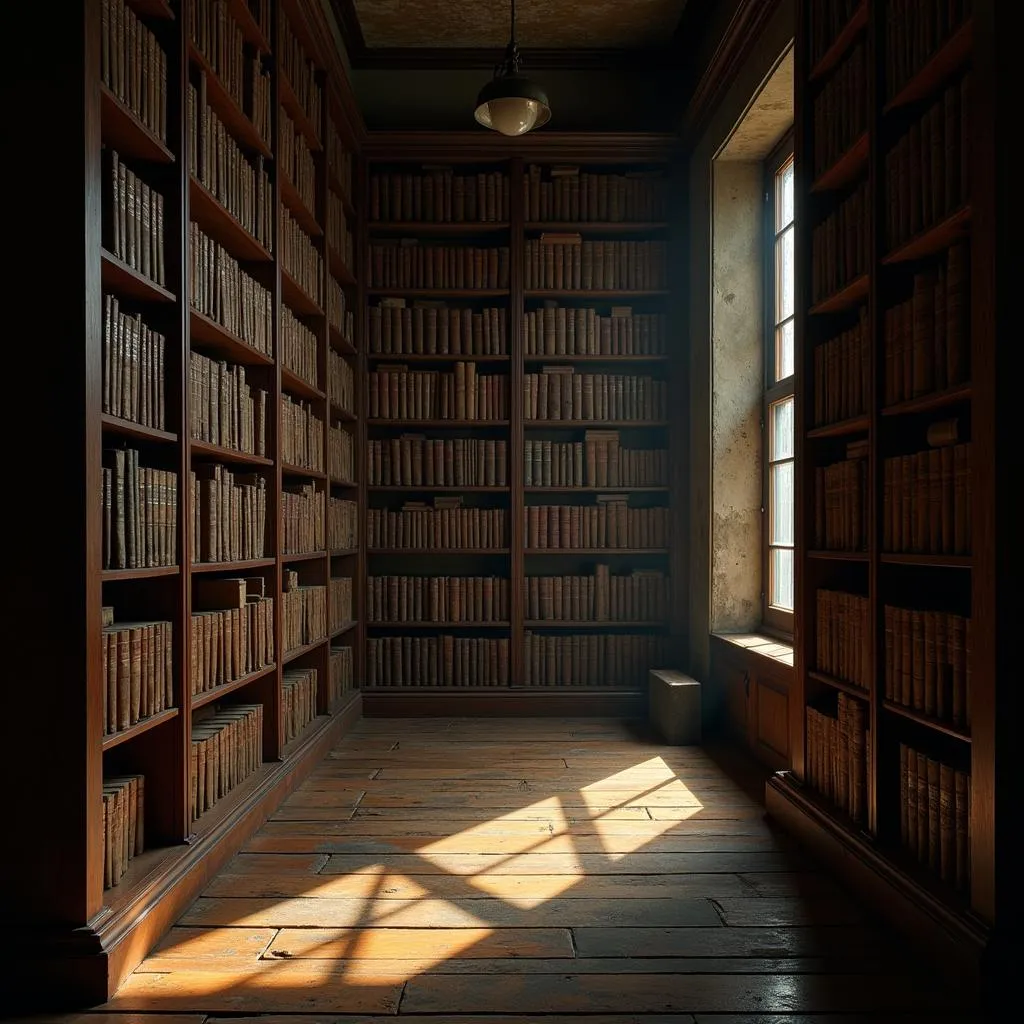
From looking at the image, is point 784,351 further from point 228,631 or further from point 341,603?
point 228,631

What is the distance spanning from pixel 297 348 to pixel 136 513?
2026 mm

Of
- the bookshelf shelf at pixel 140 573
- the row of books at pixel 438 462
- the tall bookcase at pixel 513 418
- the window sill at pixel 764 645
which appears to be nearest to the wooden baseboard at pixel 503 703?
the tall bookcase at pixel 513 418

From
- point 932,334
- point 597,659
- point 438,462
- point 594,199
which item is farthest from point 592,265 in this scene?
point 932,334

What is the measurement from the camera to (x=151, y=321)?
2.74 metres

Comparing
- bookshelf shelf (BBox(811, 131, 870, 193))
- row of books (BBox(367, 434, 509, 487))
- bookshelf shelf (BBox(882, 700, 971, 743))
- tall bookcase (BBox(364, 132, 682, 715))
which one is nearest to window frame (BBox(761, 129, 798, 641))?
tall bookcase (BBox(364, 132, 682, 715))

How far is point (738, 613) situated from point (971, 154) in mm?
3174

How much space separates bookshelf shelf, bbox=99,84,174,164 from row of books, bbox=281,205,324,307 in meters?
1.26

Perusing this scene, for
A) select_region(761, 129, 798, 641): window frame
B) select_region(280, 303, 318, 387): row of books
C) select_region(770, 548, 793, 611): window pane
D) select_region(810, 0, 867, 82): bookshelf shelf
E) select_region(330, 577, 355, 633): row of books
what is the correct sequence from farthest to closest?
select_region(330, 577, 355, 633): row of books
select_region(761, 129, 798, 641): window frame
select_region(770, 548, 793, 611): window pane
select_region(280, 303, 318, 387): row of books
select_region(810, 0, 867, 82): bookshelf shelf

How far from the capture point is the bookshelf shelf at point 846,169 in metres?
2.87

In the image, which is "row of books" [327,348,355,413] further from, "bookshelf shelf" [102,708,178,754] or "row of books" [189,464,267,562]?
"bookshelf shelf" [102,708,178,754]

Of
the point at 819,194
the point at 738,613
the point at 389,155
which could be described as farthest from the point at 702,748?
the point at 389,155

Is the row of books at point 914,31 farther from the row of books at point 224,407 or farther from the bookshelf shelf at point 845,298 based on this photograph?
the row of books at point 224,407

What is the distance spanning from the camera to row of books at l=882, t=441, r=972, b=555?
7.41 feet

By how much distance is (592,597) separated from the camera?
18.4 feet
